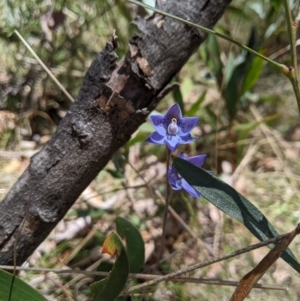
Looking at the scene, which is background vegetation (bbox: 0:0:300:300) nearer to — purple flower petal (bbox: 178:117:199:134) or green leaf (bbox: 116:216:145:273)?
green leaf (bbox: 116:216:145:273)

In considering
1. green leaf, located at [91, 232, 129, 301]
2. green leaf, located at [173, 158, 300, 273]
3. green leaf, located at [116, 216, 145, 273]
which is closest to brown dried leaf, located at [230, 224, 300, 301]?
green leaf, located at [173, 158, 300, 273]

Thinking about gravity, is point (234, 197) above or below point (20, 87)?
below

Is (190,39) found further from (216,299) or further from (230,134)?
(230,134)

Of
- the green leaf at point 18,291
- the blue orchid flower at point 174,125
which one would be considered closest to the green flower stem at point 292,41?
the blue orchid flower at point 174,125

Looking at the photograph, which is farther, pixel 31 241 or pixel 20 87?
pixel 20 87

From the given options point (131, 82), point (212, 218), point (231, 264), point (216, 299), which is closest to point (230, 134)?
point (212, 218)

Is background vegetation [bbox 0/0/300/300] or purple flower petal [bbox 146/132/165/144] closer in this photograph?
purple flower petal [bbox 146/132/165/144]
